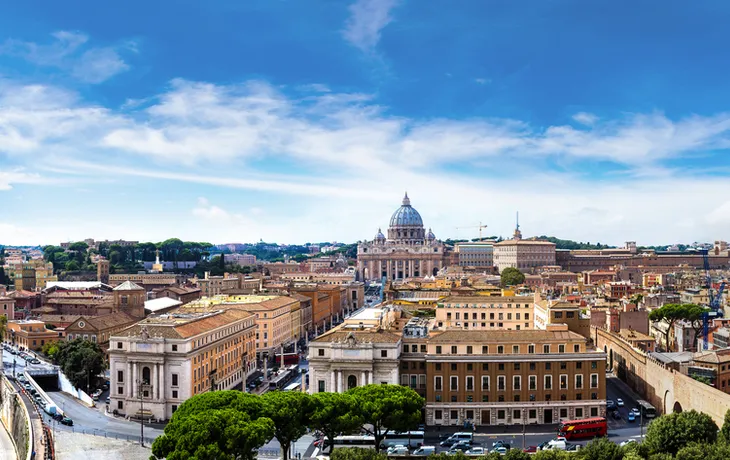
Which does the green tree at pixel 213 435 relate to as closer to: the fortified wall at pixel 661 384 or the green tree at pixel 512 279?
the fortified wall at pixel 661 384

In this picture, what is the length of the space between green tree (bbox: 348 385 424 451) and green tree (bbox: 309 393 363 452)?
0.78m

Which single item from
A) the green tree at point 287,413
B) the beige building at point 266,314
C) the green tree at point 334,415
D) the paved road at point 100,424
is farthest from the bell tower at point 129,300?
the green tree at point 334,415

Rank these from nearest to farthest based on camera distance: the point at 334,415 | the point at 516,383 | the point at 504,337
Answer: the point at 334,415
the point at 516,383
the point at 504,337

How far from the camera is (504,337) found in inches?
2304

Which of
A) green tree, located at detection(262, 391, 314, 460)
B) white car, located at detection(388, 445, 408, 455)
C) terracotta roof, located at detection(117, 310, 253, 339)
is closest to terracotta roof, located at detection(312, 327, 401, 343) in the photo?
white car, located at detection(388, 445, 408, 455)

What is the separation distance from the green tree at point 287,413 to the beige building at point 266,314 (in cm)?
3819

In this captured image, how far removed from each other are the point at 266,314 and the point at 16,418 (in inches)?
1187

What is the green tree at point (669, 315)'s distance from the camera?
284 ft

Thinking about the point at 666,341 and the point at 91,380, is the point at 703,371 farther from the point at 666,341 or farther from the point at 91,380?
the point at 91,380

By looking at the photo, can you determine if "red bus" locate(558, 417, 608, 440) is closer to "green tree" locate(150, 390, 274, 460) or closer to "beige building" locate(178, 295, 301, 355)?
"green tree" locate(150, 390, 274, 460)

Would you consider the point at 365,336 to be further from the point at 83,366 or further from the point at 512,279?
the point at 512,279

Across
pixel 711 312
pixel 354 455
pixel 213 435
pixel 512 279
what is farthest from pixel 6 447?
pixel 512 279

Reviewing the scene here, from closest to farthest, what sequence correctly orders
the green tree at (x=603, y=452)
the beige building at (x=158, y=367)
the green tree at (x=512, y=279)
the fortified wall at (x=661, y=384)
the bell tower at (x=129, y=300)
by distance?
the green tree at (x=603, y=452) < the fortified wall at (x=661, y=384) < the beige building at (x=158, y=367) < the bell tower at (x=129, y=300) < the green tree at (x=512, y=279)

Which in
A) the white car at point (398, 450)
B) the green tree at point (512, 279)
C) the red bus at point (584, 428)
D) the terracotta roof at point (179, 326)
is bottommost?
the white car at point (398, 450)
